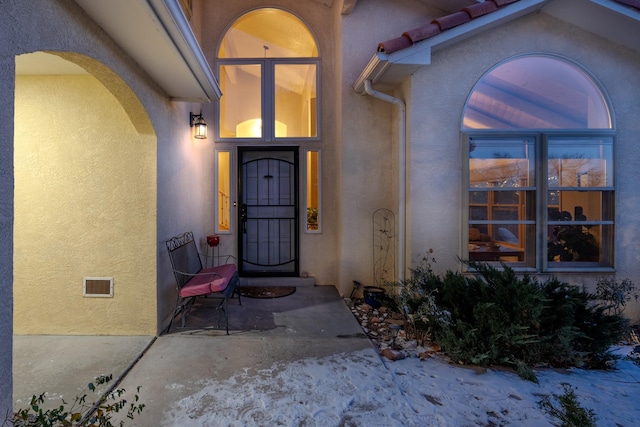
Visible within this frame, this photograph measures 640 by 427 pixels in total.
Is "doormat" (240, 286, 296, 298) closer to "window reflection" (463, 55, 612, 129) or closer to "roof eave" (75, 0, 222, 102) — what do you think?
"roof eave" (75, 0, 222, 102)

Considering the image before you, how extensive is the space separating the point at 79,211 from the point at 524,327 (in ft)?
14.9

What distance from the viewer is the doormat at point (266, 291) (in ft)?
17.0

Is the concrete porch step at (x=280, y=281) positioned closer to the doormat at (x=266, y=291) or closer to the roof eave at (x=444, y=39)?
the doormat at (x=266, y=291)

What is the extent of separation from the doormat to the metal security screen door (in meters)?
0.37

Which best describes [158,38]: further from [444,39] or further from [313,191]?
[313,191]

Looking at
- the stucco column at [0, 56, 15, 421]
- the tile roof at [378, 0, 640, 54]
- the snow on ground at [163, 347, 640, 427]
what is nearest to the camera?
the stucco column at [0, 56, 15, 421]

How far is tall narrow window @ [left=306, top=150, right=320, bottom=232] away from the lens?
5.86 m

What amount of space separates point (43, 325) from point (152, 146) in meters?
2.25

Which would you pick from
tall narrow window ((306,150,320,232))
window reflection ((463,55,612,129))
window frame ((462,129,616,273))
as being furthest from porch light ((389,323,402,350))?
window reflection ((463,55,612,129))

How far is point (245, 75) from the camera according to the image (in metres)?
5.89

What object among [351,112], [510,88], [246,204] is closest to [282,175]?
[246,204]

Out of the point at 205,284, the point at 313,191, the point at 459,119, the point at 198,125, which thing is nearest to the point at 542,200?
the point at 459,119

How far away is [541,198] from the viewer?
4.21 meters

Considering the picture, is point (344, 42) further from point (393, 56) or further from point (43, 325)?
point (43, 325)
